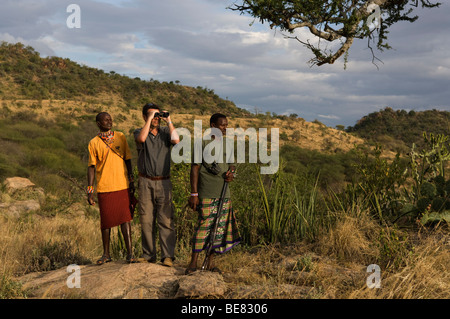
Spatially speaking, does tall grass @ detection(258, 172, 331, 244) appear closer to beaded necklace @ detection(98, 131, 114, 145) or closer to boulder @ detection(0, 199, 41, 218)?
beaded necklace @ detection(98, 131, 114, 145)

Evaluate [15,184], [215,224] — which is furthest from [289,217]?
[15,184]

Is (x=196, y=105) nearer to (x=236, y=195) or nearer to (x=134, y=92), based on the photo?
(x=134, y=92)

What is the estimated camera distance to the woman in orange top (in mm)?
4680

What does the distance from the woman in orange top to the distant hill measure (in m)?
37.8

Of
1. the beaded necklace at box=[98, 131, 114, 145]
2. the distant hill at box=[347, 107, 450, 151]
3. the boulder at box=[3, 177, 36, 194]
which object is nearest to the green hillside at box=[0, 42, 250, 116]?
the distant hill at box=[347, 107, 450, 151]

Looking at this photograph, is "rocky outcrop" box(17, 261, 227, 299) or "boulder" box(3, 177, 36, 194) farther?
"boulder" box(3, 177, 36, 194)

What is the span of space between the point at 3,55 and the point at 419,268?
167ft

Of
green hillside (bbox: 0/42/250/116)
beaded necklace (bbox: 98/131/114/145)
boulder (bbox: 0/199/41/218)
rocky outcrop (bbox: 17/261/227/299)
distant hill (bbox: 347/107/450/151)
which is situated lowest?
boulder (bbox: 0/199/41/218)

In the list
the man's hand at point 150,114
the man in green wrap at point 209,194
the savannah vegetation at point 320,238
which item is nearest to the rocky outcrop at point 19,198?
the savannah vegetation at point 320,238

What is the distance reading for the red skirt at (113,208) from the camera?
470 centimetres

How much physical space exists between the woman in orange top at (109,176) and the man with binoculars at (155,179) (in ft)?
0.82

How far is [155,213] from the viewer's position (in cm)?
475

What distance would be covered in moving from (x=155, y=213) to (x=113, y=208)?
483 mm

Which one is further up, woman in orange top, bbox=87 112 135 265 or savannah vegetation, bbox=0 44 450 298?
woman in orange top, bbox=87 112 135 265
